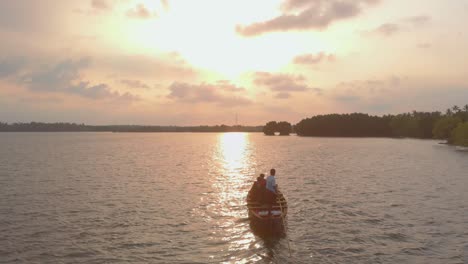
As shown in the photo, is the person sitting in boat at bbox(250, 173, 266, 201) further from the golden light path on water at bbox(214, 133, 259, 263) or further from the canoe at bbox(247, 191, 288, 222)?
the golden light path on water at bbox(214, 133, 259, 263)

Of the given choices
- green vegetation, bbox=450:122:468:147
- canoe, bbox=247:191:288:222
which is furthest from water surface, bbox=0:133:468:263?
green vegetation, bbox=450:122:468:147

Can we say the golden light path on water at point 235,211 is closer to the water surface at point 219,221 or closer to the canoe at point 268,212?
the water surface at point 219,221

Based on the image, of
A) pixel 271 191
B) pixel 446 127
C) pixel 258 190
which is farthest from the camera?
pixel 446 127

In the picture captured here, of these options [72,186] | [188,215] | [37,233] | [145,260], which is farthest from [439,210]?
[72,186]

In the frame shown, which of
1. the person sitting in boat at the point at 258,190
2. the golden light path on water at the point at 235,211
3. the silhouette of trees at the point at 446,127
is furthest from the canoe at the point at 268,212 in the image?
the silhouette of trees at the point at 446,127

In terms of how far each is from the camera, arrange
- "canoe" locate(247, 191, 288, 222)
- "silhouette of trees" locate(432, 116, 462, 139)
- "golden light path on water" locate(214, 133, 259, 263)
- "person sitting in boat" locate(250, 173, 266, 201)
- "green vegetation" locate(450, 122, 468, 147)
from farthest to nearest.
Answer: "silhouette of trees" locate(432, 116, 462, 139) → "green vegetation" locate(450, 122, 468, 147) → "person sitting in boat" locate(250, 173, 266, 201) → "canoe" locate(247, 191, 288, 222) → "golden light path on water" locate(214, 133, 259, 263)

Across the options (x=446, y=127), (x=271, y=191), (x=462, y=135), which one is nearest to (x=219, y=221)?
(x=271, y=191)

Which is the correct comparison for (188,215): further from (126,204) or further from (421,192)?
(421,192)

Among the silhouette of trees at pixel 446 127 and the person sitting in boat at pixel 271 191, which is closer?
the person sitting in boat at pixel 271 191

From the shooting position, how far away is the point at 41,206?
3822 centimetres

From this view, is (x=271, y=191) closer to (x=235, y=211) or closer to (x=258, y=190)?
(x=258, y=190)

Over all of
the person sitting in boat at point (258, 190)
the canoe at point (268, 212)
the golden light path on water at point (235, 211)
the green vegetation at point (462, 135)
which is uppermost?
the green vegetation at point (462, 135)

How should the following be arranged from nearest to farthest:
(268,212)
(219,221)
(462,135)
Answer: (268,212) → (219,221) → (462,135)

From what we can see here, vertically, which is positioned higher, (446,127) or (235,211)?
(446,127)
